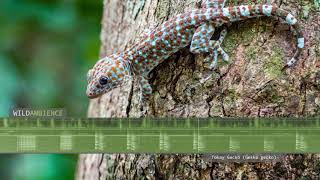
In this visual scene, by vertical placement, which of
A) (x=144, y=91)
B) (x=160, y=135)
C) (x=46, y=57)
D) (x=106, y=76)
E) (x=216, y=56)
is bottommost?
(x=160, y=135)

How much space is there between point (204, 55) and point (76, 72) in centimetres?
278

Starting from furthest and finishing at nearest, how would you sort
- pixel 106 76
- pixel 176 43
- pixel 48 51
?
pixel 48 51
pixel 106 76
pixel 176 43

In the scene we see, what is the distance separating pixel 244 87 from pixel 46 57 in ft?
10.5

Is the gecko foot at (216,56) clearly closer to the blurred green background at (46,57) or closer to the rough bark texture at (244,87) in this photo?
the rough bark texture at (244,87)

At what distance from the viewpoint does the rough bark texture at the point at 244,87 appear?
10.00 ft

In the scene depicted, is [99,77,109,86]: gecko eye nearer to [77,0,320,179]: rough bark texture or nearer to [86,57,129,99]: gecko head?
[86,57,129,99]: gecko head

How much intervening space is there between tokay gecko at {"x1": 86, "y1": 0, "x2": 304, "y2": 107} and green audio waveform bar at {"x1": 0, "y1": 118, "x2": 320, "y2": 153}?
40cm

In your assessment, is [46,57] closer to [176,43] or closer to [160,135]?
[176,43]

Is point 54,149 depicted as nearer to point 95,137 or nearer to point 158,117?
point 95,137

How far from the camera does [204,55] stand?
3.28 meters

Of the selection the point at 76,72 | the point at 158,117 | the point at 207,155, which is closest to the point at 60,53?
the point at 76,72

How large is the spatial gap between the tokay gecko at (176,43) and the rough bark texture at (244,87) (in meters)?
0.06

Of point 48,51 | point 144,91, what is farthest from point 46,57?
point 144,91

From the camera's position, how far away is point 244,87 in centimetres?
310
